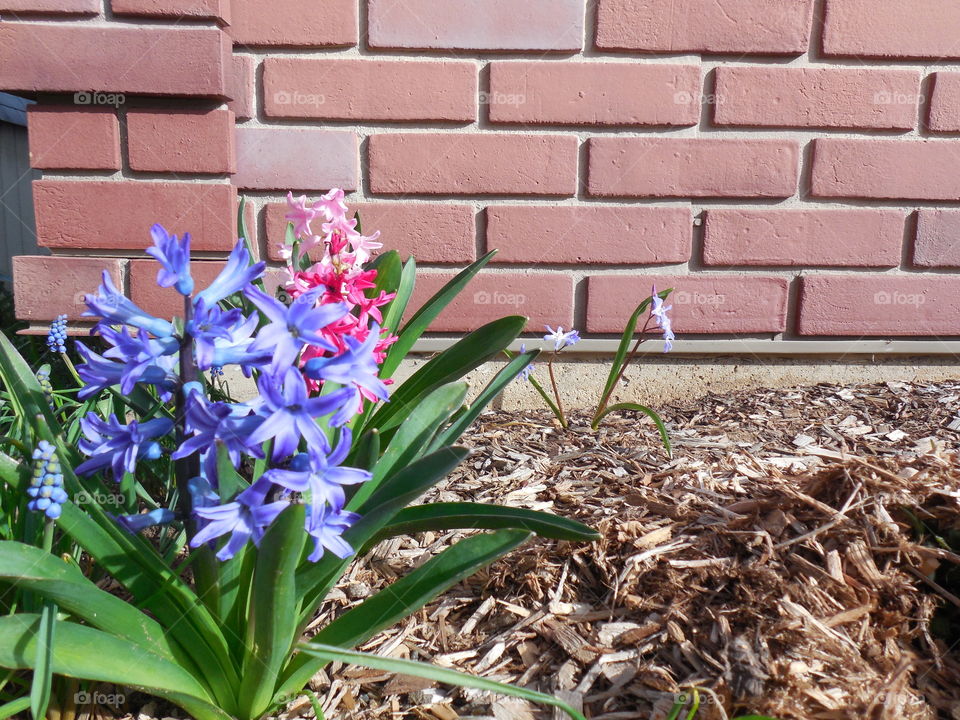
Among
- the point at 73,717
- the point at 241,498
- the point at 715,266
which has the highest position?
the point at 715,266

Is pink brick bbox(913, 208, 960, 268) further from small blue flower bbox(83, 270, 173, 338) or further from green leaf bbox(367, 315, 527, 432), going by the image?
small blue flower bbox(83, 270, 173, 338)

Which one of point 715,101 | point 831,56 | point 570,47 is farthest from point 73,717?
point 831,56

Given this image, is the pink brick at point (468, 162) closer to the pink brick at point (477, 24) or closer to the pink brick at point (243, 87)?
the pink brick at point (477, 24)

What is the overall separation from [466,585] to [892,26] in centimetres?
224

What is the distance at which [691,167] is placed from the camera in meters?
2.24

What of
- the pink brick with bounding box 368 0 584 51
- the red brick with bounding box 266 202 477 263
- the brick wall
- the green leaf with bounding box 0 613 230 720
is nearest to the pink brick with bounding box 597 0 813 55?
the brick wall

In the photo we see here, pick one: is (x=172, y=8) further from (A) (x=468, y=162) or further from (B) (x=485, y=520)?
(B) (x=485, y=520)

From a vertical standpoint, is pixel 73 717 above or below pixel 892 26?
below

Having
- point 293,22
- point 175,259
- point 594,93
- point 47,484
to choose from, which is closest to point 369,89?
point 293,22

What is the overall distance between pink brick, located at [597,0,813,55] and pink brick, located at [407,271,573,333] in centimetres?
78

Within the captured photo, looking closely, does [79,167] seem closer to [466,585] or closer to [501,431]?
[501,431]

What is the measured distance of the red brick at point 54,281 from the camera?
209cm

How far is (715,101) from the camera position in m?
2.20

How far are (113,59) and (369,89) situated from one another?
739 millimetres
